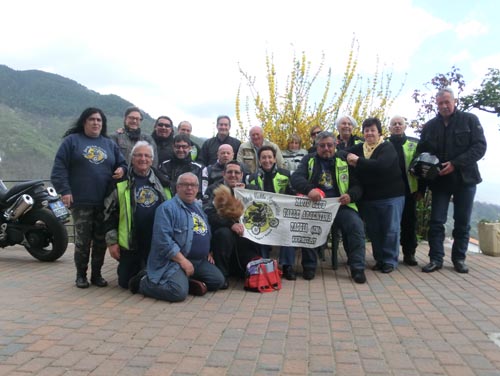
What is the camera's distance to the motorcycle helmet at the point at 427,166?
5770 mm

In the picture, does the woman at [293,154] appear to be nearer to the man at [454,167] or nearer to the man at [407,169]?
the man at [407,169]

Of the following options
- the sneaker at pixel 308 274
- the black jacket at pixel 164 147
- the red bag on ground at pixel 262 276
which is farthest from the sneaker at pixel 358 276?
the black jacket at pixel 164 147

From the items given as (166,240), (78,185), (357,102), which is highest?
(357,102)

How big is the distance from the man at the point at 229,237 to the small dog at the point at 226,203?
2.0 inches

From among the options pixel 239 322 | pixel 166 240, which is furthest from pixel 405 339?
pixel 166 240

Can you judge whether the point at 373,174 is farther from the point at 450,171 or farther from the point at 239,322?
the point at 239,322

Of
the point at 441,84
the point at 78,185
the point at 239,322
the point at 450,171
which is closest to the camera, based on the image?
the point at 239,322

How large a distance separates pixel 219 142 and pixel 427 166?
2907 millimetres

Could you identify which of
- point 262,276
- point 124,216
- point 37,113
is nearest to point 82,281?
point 124,216

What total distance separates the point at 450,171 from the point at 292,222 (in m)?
2.01

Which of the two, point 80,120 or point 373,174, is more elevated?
point 80,120

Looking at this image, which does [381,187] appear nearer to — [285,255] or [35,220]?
[285,255]

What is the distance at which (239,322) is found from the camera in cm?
404

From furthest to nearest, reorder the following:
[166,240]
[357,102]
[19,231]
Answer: [357,102], [19,231], [166,240]
